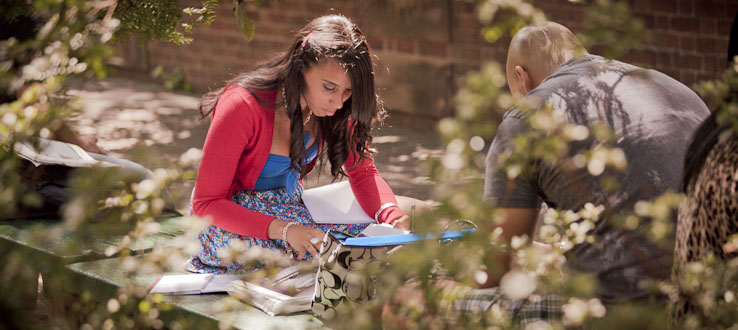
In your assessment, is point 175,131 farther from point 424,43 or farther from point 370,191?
point 370,191

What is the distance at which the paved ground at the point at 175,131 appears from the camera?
711 centimetres

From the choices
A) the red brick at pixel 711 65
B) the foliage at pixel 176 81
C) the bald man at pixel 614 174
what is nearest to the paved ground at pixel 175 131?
the foliage at pixel 176 81

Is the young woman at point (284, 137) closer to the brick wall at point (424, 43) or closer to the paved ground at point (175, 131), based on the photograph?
the brick wall at point (424, 43)

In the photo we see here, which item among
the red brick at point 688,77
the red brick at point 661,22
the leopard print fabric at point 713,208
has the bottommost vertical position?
the red brick at point 688,77

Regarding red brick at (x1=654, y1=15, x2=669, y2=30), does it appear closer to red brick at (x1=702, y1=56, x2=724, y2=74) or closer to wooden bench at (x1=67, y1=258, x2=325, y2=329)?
red brick at (x1=702, y1=56, x2=724, y2=74)

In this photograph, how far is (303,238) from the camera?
309cm

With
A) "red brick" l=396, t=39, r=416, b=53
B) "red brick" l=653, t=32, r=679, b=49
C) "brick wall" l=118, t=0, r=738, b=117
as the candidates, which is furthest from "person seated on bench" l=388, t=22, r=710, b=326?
"red brick" l=396, t=39, r=416, b=53

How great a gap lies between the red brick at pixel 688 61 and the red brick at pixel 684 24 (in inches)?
8.2

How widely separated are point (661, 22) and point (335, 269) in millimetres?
5176

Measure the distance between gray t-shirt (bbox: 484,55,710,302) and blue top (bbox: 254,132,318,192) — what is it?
1.31 m

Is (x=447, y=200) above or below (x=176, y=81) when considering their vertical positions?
above

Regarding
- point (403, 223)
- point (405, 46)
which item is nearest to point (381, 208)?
point (403, 223)

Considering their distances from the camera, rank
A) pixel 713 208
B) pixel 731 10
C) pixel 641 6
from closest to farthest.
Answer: pixel 713 208
pixel 731 10
pixel 641 6

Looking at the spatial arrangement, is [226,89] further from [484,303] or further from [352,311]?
[352,311]
